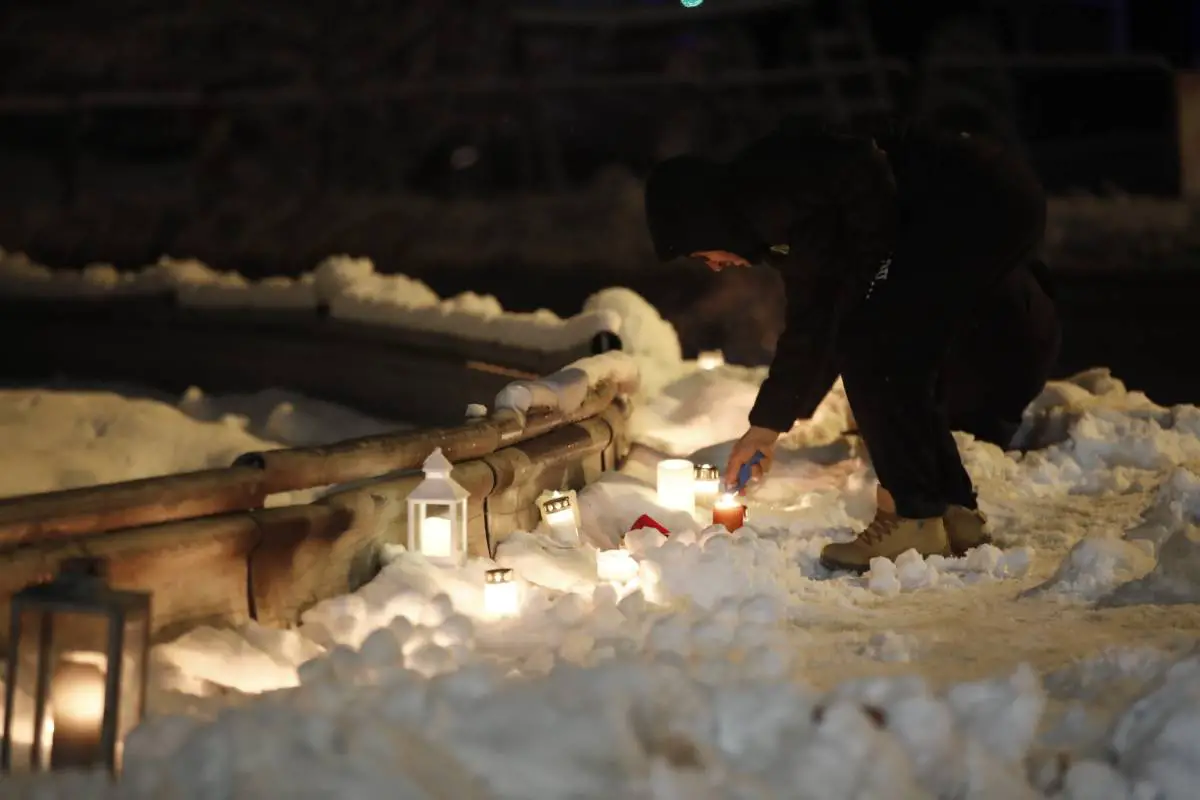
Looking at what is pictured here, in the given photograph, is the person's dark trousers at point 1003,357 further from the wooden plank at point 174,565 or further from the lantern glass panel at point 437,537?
the wooden plank at point 174,565

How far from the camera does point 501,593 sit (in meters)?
3.21

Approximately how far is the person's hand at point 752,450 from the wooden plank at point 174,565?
157cm

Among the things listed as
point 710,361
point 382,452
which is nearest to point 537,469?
point 382,452

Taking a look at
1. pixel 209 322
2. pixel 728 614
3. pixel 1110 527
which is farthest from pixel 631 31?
pixel 728 614

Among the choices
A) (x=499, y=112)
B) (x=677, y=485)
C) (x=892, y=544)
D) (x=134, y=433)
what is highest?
(x=499, y=112)

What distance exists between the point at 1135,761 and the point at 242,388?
529 centimetres

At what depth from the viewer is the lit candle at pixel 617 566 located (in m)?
3.54

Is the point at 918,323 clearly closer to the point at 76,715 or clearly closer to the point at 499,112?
the point at 76,715

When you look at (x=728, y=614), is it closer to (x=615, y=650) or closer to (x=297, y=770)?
(x=615, y=650)

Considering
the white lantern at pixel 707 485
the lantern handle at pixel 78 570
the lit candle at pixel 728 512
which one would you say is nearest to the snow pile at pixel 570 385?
the white lantern at pixel 707 485

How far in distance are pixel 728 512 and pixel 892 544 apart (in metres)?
0.53

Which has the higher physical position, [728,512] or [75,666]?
[728,512]

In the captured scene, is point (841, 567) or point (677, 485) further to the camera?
point (677, 485)

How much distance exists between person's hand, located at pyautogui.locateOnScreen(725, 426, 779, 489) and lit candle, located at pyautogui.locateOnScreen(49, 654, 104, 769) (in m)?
2.22
